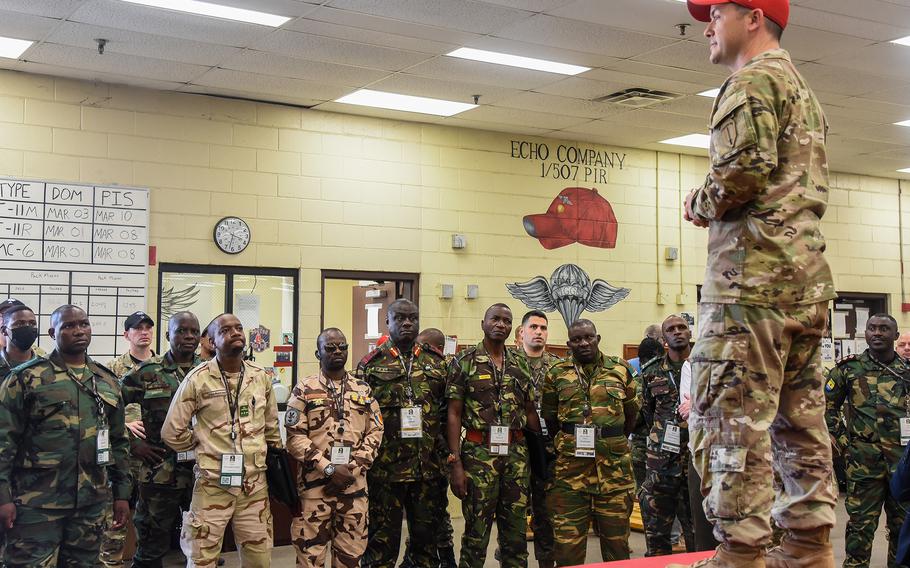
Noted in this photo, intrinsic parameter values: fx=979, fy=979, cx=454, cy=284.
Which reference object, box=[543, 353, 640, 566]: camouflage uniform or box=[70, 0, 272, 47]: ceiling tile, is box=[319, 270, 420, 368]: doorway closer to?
box=[70, 0, 272, 47]: ceiling tile

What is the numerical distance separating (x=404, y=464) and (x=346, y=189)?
3485 mm

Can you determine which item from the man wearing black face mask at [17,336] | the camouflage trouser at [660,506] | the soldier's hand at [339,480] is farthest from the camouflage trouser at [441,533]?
the man wearing black face mask at [17,336]

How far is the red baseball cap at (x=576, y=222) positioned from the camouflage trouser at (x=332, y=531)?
4.87 meters

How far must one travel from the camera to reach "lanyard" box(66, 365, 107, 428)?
511 cm

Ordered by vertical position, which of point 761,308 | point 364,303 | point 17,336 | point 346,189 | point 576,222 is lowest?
point 17,336

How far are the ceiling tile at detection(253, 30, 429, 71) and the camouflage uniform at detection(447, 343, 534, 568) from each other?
2.39 metres

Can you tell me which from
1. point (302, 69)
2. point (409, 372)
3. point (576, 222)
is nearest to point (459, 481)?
point (409, 372)

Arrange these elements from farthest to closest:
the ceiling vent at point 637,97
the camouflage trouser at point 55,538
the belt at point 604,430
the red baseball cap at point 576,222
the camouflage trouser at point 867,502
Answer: the red baseball cap at point 576,222
the ceiling vent at point 637,97
the camouflage trouser at point 867,502
the belt at point 604,430
the camouflage trouser at point 55,538

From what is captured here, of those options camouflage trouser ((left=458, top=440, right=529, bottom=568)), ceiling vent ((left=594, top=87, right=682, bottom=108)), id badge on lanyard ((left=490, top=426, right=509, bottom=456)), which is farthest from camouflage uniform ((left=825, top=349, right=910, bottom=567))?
ceiling vent ((left=594, top=87, right=682, bottom=108))

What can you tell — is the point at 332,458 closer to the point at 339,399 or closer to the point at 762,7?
the point at 339,399

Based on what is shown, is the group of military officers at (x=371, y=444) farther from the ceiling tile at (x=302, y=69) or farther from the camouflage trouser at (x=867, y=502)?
the ceiling tile at (x=302, y=69)

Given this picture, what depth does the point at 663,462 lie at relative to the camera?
6516mm

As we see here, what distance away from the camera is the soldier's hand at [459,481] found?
6.00 metres

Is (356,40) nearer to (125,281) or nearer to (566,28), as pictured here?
(566,28)
